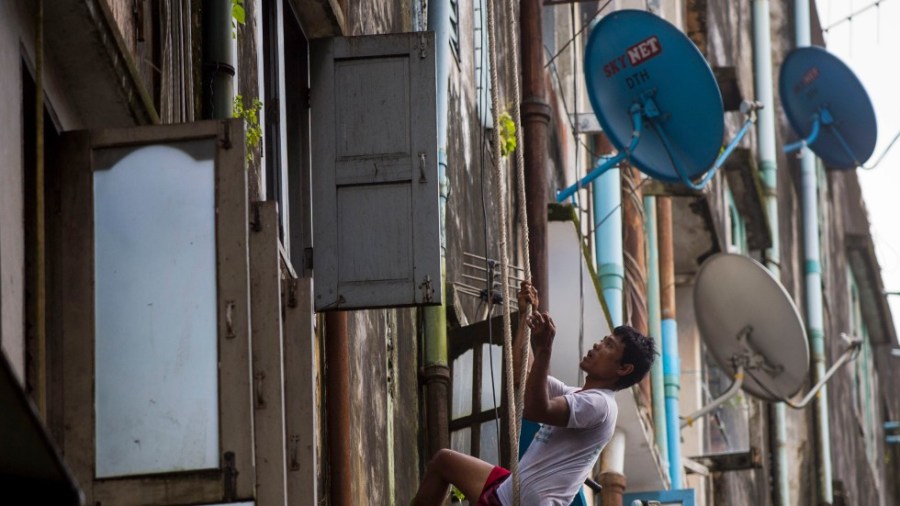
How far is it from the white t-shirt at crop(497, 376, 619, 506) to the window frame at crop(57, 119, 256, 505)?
2389 mm

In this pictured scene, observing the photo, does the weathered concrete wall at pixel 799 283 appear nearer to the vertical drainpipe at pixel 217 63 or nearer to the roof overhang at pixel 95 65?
the vertical drainpipe at pixel 217 63

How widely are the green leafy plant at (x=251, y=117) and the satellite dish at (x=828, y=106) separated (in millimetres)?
21655

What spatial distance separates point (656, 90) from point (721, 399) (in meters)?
6.06

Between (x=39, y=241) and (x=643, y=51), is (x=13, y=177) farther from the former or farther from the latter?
(x=643, y=51)

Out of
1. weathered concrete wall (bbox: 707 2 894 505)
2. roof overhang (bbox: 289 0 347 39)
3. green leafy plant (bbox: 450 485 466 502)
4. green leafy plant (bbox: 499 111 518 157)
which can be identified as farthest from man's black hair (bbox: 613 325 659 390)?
weathered concrete wall (bbox: 707 2 894 505)

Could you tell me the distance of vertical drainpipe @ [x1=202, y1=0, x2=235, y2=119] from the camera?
870cm

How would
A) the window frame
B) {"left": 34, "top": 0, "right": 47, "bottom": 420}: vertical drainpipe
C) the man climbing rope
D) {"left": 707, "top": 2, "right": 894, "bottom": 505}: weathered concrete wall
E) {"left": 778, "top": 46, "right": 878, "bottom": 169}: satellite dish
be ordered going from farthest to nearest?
{"left": 778, "top": 46, "right": 878, "bottom": 169}: satellite dish → {"left": 707, "top": 2, "right": 894, "bottom": 505}: weathered concrete wall → the man climbing rope → the window frame → {"left": 34, "top": 0, "right": 47, "bottom": 420}: vertical drainpipe

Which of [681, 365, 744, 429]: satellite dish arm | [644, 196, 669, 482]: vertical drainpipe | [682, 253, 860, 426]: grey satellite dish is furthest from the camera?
[682, 253, 860, 426]: grey satellite dish

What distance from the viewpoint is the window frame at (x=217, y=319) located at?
672 centimetres

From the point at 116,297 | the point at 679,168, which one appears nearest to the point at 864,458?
the point at 679,168

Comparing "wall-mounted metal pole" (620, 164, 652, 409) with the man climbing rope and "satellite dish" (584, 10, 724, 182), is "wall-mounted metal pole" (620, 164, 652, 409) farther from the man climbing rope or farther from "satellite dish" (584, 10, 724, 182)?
the man climbing rope

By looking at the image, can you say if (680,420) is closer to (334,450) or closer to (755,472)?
(755,472)

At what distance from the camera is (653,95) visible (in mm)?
17844

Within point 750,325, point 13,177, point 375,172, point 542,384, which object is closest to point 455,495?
point 375,172
